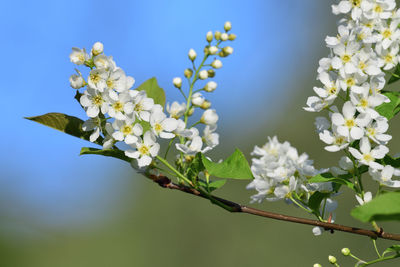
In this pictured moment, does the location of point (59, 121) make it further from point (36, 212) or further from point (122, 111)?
point (36, 212)

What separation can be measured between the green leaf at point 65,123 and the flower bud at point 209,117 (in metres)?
0.35

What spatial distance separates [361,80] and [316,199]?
375mm

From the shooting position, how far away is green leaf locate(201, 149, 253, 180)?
134 centimetres

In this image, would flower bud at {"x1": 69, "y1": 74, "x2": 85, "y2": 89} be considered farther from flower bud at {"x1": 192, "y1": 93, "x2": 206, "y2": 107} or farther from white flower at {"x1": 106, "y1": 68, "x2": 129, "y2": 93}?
flower bud at {"x1": 192, "y1": 93, "x2": 206, "y2": 107}

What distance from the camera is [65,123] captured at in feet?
4.65

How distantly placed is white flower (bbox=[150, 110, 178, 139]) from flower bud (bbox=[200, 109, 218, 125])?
210mm

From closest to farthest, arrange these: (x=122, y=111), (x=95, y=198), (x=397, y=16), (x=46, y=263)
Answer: (x=122, y=111) → (x=397, y=16) → (x=46, y=263) → (x=95, y=198)

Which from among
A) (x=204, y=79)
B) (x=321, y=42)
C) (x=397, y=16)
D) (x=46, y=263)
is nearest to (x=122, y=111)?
(x=204, y=79)

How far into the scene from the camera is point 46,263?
1958 centimetres

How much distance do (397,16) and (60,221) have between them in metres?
21.5

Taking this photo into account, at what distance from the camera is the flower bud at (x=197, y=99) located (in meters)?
1.51

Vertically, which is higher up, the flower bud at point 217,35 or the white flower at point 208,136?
the flower bud at point 217,35

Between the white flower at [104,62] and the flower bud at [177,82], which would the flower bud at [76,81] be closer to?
the white flower at [104,62]

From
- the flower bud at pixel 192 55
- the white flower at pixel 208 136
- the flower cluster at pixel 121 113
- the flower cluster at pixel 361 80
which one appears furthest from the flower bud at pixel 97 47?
the flower cluster at pixel 361 80
